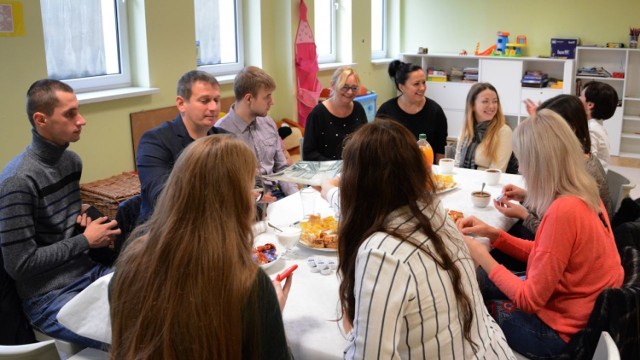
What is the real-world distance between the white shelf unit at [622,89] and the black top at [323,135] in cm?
407

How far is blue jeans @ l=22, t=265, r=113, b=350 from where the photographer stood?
1901mm

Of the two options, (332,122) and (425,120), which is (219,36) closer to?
(332,122)

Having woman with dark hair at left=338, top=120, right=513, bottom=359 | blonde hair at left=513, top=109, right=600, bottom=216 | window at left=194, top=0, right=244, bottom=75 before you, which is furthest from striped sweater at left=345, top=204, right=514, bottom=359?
window at left=194, top=0, right=244, bottom=75

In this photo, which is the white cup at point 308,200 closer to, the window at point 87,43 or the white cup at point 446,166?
the white cup at point 446,166

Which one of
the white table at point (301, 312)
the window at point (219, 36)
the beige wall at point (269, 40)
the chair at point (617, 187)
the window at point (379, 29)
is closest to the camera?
the white table at point (301, 312)

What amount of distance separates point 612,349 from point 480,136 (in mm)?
2221

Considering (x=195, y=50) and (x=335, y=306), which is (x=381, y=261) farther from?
(x=195, y=50)

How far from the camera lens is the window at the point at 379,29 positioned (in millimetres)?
7598

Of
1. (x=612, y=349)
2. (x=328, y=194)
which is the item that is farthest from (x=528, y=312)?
(x=328, y=194)

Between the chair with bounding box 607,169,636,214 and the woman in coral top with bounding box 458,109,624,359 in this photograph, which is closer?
the woman in coral top with bounding box 458,109,624,359

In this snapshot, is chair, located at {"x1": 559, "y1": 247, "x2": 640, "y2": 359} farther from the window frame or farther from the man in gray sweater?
the window frame

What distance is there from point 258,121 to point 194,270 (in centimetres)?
219

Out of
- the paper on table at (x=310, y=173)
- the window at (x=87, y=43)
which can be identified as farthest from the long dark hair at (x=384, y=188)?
the window at (x=87, y=43)

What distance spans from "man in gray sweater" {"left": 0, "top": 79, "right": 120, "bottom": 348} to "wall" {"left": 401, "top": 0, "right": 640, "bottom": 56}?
20.0 ft
